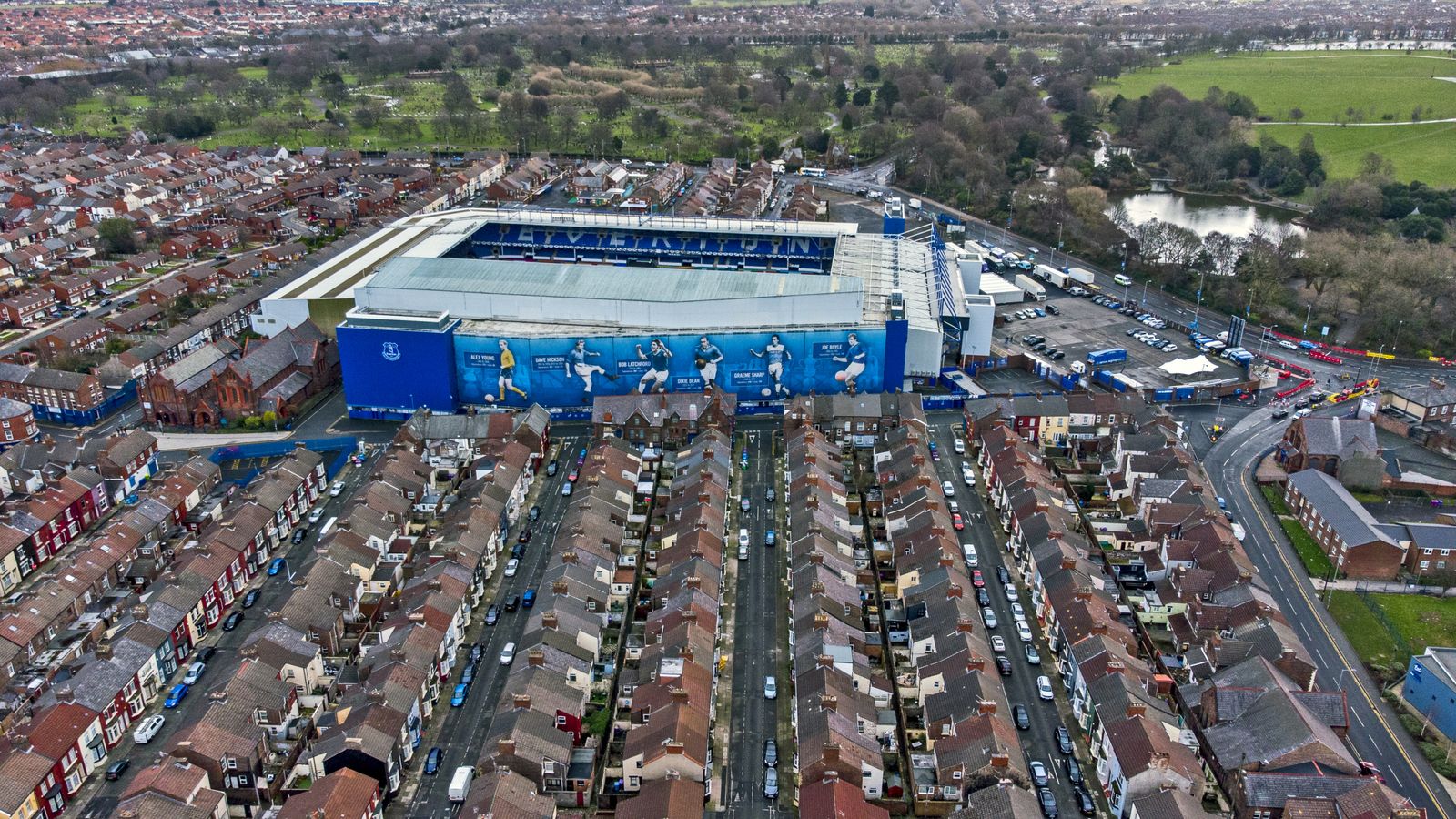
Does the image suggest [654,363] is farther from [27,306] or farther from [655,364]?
[27,306]

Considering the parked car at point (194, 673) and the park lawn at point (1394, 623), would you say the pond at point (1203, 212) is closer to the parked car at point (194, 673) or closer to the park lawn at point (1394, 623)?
the park lawn at point (1394, 623)

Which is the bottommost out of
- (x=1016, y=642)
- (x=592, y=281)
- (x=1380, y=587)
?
(x=1016, y=642)

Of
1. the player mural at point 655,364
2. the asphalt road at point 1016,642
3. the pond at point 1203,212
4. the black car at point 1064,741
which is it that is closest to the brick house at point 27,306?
the player mural at point 655,364

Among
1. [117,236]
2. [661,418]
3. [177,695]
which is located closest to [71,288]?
[117,236]

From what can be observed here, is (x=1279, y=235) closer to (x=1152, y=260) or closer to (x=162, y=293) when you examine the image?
(x=1152, y=260)

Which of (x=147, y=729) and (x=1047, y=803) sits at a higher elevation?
(x=1047, y=803)

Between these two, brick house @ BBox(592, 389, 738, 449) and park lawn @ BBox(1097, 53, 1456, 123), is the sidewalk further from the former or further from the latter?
park lawn @ BBox(1097, 53, 1456, 123)

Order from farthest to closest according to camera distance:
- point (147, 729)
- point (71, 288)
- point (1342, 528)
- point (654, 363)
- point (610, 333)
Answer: point (71, 288) < point (654, 363) < point (610, 333) < point (1342, 528) < point (147, 729)
